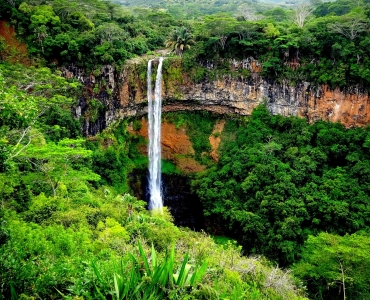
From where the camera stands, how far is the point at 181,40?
27.6 metres

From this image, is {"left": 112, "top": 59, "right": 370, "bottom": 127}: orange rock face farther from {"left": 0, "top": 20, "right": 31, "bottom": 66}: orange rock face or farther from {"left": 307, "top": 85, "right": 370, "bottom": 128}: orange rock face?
{"left": 0, "top": 20, "right": 31, "bottom": 66}: orange rock face

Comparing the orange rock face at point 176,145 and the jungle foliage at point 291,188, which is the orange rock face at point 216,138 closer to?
the jungle foliage at point 291,188

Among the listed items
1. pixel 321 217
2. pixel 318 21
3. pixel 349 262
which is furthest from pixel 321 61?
pixel 349 262

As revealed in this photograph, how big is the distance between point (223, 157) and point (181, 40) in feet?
31.4

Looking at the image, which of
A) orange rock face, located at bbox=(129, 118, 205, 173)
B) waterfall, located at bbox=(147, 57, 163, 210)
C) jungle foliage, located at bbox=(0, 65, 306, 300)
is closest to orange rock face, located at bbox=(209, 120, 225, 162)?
orange rock face, located at bbox=(129, 118, 205, 173)

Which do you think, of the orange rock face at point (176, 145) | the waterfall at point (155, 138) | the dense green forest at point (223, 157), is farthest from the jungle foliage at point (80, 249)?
the orange rock face at point (176, 145)

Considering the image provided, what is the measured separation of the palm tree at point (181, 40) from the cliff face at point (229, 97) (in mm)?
1260

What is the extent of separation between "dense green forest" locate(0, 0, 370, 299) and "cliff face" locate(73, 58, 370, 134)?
0.59 meters

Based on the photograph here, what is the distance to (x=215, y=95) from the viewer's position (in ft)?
92.9

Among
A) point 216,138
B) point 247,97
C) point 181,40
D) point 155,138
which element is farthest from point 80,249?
point 181,40

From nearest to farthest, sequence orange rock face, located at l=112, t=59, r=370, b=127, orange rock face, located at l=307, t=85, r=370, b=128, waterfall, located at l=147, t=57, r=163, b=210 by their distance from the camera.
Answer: orange rock face, located at l=307, t=85, r=370, b=128
orange rock face, located at l=112, t=59, r=370, b=127
waterfall, located at l=147, t=57, r=163, b=210

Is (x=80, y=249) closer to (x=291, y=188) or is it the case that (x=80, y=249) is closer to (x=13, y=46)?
(x=291, y=188)

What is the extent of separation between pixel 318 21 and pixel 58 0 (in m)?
18.2

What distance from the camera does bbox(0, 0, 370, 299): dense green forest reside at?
11.7 meters
